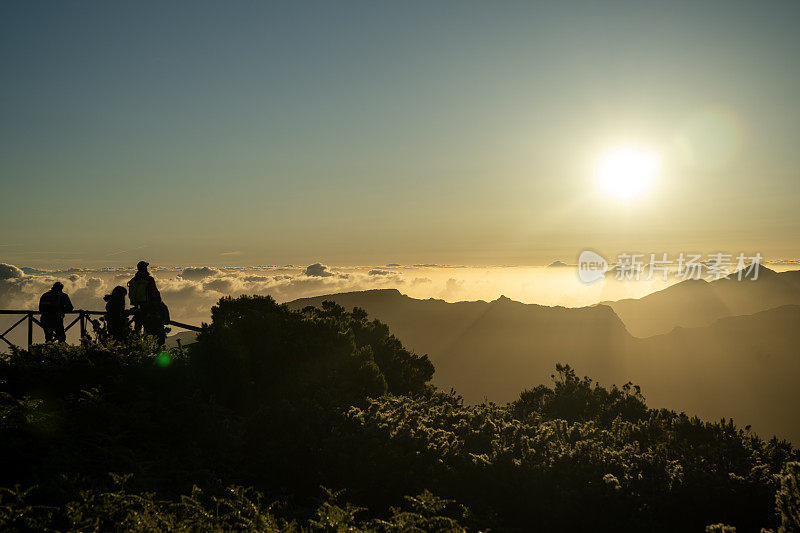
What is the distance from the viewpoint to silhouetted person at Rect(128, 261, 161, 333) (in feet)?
53.1

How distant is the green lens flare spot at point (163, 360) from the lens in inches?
499

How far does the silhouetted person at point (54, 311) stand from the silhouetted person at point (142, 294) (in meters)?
2.56

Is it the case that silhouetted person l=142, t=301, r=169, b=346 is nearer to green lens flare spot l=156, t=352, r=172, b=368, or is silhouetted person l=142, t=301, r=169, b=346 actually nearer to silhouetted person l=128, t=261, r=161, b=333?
silhouetted person l=128, t=261, r=161, b=333

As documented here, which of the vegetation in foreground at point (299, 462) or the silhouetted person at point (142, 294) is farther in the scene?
the silhouetted person at point (142, 294)

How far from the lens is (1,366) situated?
12227mm

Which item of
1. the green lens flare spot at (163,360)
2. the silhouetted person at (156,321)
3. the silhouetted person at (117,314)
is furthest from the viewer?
the silhouetted person at (156,321)

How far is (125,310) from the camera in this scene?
16.4m

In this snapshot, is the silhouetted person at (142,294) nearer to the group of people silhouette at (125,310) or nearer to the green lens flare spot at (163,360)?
the group of people silhouette at (125,310)

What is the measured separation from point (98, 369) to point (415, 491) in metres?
7.88

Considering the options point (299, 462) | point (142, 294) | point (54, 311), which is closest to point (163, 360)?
point (142, 294)

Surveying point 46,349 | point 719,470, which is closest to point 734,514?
point 719,470

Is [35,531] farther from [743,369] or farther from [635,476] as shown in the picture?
[743,369]

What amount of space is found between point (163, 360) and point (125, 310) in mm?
4661

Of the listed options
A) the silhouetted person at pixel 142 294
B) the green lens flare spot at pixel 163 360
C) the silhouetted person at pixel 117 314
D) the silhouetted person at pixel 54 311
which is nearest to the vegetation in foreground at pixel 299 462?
the green lens flare spot at pixel 163 360
